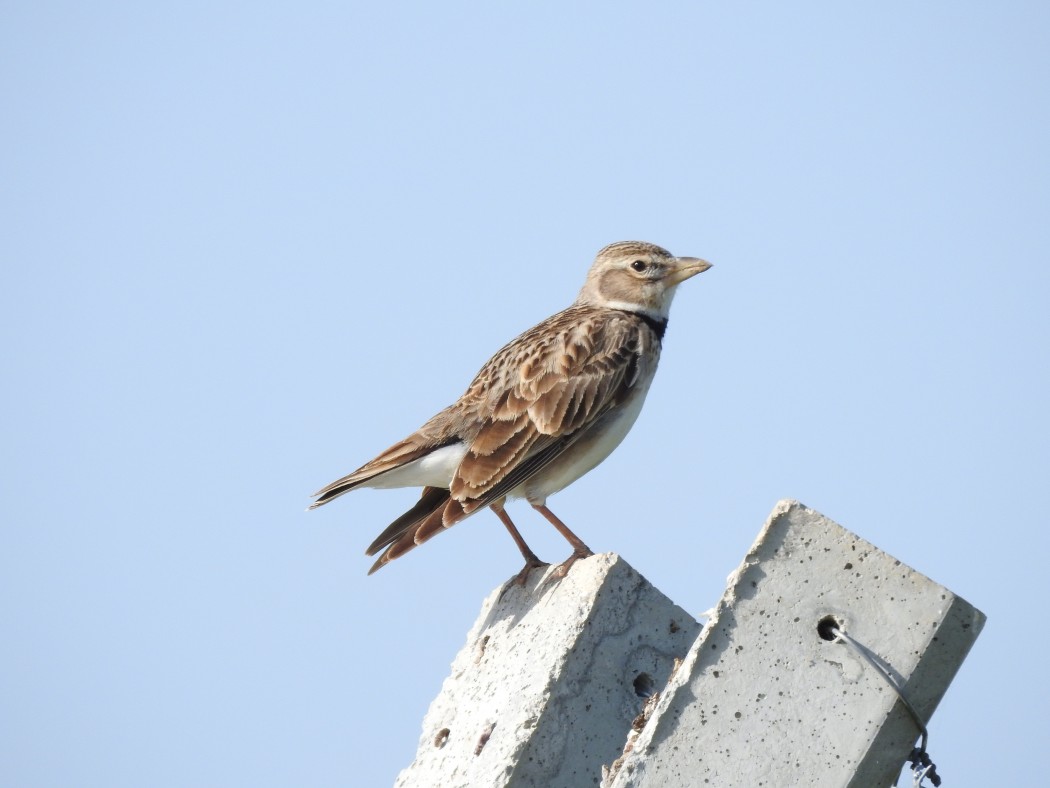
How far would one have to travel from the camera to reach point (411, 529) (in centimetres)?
886

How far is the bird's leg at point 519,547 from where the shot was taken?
26.0ft

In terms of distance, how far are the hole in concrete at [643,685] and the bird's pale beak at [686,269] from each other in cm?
498

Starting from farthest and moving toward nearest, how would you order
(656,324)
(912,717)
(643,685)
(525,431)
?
(656,324) < (525,431) < (643,685) < (912,717)

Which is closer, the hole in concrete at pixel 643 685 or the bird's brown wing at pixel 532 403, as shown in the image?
the hole in concrete at pixel 643 685

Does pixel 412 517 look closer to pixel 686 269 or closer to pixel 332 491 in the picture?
pixel 332 491

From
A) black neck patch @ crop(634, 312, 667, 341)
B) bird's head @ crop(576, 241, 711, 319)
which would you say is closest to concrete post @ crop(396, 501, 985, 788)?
black neck patch @ crop(634, 312, 667, 341)

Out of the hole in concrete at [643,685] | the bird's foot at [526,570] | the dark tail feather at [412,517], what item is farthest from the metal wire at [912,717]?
the dark tail feather at [412,517]

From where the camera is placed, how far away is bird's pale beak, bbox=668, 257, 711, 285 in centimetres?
1102

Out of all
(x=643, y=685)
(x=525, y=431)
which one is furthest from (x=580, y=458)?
(x=643, y=685)

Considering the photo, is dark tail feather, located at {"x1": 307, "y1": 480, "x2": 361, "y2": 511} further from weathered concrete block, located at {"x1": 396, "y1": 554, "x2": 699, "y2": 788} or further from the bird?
weathered concrete block, located at {"x1": 396, "y1": 554, "x2": 699, "y2": 788}

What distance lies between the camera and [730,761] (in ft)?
18.0

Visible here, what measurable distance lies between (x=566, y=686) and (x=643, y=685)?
0.44 meters

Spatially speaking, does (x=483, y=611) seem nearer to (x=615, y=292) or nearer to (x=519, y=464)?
(x=519, y=464)

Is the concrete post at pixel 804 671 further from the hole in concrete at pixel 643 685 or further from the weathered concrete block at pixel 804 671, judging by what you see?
the hole in concrete at pixel 643 685
